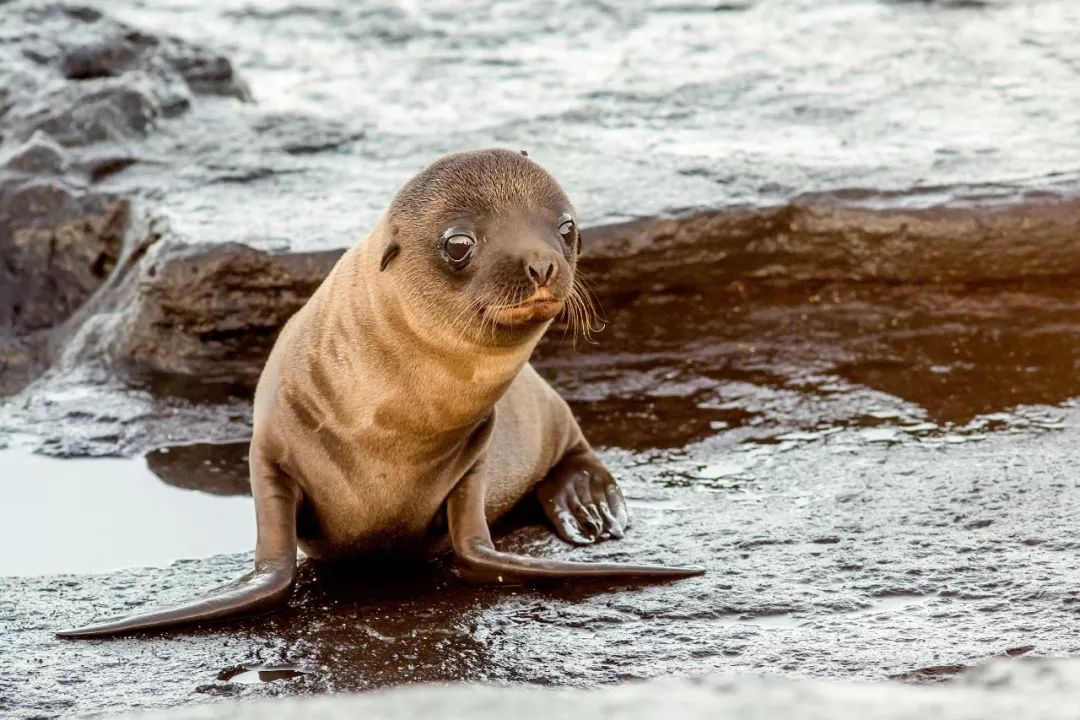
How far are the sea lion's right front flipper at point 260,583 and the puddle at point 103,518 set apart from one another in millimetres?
643

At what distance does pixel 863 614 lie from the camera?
15.6ft

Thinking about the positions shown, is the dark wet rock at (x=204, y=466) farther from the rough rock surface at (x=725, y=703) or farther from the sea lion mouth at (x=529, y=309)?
the rough rock surface at (x=725, y=703)

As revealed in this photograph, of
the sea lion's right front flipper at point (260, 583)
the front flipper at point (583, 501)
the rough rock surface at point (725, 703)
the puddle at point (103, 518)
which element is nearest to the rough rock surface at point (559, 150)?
the puddle at point (103, 518)

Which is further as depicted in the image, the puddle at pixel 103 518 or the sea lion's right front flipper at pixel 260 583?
the puddle at pixel 103 518

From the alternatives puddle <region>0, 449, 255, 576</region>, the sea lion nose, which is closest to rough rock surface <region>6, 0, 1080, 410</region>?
puddle <region>0, 449, 255, 576</region>

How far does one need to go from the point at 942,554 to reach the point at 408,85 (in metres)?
6.50

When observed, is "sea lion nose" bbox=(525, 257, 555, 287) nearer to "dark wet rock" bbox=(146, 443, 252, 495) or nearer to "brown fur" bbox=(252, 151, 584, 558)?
"brown fur" bbox=(252, 151, 584, 558)

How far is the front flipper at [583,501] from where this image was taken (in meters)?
5.67

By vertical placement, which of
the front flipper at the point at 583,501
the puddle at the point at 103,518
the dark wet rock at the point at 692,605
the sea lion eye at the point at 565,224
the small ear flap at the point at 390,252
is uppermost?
the sea lion eye at the point at 565,224

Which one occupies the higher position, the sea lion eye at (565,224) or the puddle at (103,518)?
the sea lion eye at (565,224)

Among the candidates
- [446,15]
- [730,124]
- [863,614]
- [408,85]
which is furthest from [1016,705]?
[446,15]

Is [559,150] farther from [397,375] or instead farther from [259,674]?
[259,674]

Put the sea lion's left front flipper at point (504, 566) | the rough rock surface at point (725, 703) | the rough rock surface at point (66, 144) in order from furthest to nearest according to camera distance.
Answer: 1. the rough rock surface at point (66, 144)
2. the sea lion's left front flipper at point (504, 566)
3. the rough rock surface at point (725, 703)

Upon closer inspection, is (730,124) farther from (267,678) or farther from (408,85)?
(267,678)
